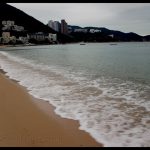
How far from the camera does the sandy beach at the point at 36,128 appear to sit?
13.3 feet

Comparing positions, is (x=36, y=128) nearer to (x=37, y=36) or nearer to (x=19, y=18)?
(x=37, y=36)

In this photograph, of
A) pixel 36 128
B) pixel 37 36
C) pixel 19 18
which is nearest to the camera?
pixel 36 128

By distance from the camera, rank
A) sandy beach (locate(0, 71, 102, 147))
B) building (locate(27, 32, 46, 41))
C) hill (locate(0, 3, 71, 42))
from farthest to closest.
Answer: hill (locate(0, 3, 71, 42)) < building (locate(27, 32, 46, 41)) < sandy beach (locate(0, 71, 102, 147))

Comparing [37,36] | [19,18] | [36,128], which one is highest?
[19,18]

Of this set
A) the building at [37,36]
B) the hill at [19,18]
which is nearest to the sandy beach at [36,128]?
the building at [37,36]

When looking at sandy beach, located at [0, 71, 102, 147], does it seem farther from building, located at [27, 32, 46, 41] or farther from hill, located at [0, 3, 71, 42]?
hill, located at [0, 3, 71, 42]

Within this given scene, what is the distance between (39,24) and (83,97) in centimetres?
18033

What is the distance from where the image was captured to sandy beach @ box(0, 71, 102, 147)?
4.06 meters

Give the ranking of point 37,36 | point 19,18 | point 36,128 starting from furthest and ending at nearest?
point 19,18 → point 37,36 → point 36,128

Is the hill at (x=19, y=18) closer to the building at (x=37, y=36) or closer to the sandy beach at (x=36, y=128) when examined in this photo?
the building at (x=37, y=36)

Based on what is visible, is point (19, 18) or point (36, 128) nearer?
point (36, 128)

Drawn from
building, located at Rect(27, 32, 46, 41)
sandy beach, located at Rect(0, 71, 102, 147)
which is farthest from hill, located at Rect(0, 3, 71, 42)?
sandy beach, located at Rect(0, 71, 102, 147)

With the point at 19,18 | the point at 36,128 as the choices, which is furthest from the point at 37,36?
the point at 36,128

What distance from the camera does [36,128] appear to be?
15.7 feet
